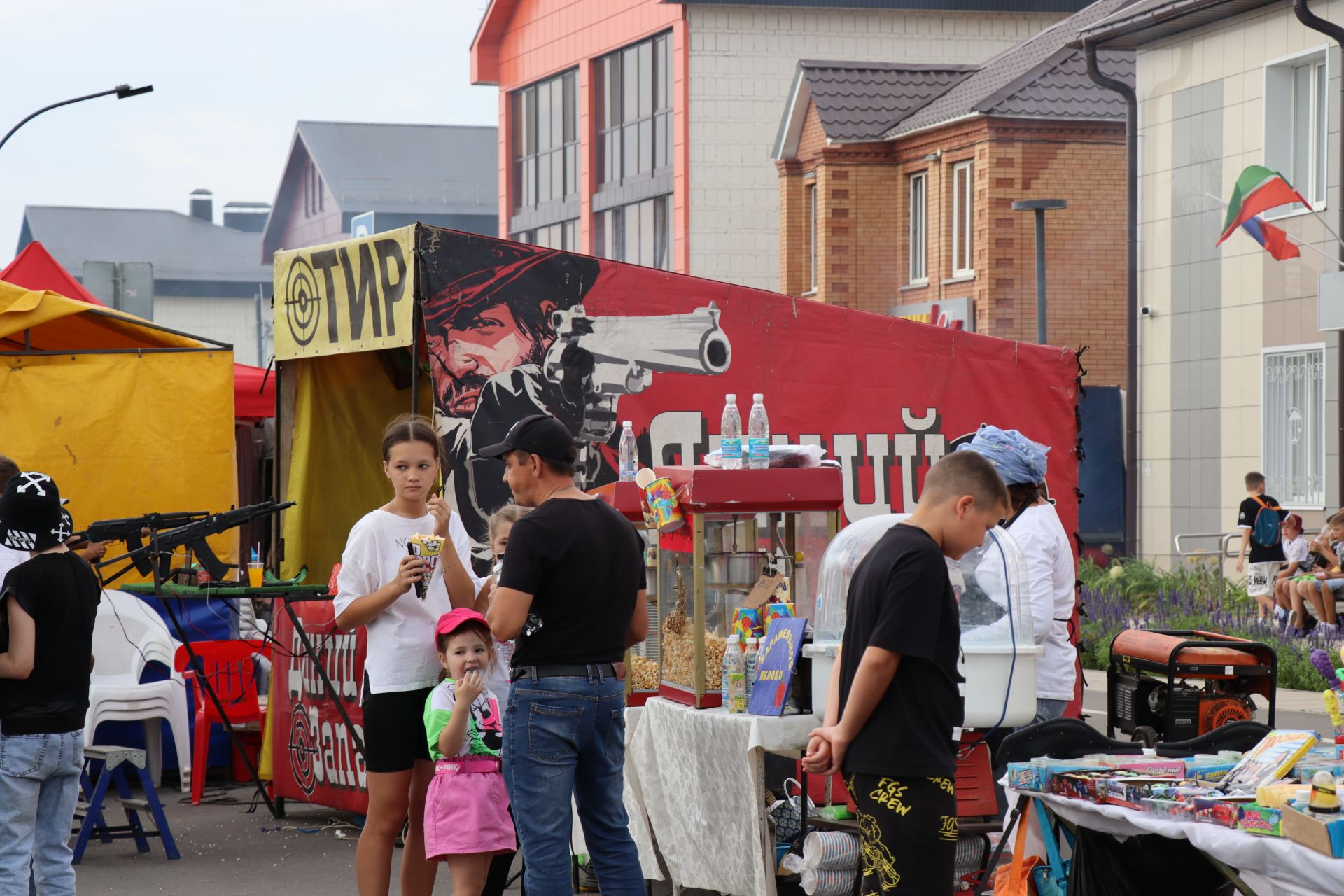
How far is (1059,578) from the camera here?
639 centimetres

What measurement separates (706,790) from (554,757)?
51.6 inches

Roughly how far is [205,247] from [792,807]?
7202 centimetres

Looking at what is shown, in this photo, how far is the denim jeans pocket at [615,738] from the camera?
535 centimetres

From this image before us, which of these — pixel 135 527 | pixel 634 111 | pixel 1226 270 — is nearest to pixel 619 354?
pixel 135 527

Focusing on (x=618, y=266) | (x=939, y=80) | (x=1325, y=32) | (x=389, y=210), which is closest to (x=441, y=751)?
(x=618, y=266)

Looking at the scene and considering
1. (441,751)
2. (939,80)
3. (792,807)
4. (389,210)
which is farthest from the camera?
(389,210)

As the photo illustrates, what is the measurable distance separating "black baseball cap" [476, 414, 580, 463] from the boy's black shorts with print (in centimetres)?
148

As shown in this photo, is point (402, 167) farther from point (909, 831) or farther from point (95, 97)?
point (909, 831)

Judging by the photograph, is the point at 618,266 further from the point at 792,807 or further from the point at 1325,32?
the point at 1325,32

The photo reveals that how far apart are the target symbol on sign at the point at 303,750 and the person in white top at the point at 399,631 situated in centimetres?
293

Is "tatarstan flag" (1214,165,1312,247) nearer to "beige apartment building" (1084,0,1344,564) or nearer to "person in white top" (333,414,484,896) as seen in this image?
"beige apartment building" (1084,0,1344,564)

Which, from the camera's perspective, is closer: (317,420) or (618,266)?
(618,266)

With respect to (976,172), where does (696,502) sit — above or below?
below

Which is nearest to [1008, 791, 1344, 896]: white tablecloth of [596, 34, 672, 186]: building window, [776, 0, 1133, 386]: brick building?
[776, 0, 1133, 386]: brick building
